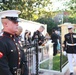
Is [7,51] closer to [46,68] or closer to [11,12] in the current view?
[11,12]

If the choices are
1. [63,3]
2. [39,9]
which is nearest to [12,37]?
[63,3]

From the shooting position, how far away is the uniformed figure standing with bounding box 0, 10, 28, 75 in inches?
140

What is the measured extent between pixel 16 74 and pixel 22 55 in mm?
285

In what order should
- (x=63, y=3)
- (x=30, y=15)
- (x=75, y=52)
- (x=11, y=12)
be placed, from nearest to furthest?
(x=11, y=12), (x=75, y=52), (x=63, y=3), (x=30, y=15)

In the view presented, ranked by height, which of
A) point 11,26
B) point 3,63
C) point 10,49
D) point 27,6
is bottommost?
point 27,6

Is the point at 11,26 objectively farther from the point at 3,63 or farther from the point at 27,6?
the point at 27,6

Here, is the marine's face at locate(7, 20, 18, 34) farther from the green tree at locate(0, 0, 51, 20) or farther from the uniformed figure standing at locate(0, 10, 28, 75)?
the green tree at locate(0, 0, 51, 20)

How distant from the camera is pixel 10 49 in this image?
12.0 ft

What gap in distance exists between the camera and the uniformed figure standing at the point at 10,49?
3559 mm

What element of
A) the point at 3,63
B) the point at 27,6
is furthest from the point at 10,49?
the point at 27,6

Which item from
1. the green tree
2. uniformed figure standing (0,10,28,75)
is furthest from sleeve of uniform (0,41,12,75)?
the green tree

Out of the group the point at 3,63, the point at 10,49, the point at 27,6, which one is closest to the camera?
the point at 3,63

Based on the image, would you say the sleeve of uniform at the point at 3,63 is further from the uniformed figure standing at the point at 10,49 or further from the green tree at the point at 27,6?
the green tree at the point at 27,6

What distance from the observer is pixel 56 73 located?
968 cm
